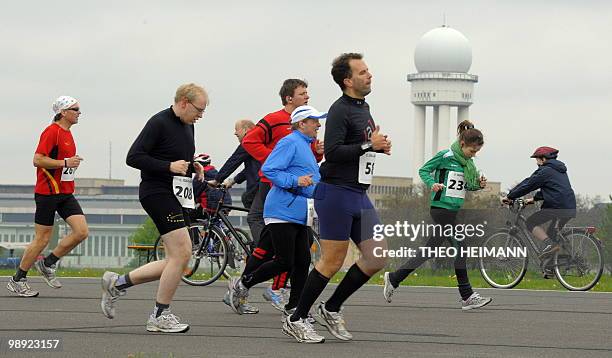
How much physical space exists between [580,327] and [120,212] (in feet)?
569

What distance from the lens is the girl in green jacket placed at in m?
13.6

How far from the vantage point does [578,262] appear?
55.1 feet

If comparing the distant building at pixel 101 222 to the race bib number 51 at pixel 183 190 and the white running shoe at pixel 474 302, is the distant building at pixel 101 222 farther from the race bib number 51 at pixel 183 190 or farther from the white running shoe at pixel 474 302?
the race bib number 51 at pixel 183 190

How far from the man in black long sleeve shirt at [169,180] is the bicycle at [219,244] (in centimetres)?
580

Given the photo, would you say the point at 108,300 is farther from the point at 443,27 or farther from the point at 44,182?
the point at 443,27

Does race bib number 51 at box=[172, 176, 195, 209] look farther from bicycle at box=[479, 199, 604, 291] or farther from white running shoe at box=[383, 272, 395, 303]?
bicycle at box=[479, 199, 604, 291]

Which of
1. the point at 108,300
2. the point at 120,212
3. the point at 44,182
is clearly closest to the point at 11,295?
the point at 44,182

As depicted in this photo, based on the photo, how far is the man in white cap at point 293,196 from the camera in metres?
11.0

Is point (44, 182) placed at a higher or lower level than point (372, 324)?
higher

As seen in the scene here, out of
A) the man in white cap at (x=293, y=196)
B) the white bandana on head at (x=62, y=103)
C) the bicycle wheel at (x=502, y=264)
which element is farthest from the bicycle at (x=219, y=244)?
the man in white cap at (x=293, y=196)

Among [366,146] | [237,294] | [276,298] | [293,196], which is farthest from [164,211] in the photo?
[276,298]

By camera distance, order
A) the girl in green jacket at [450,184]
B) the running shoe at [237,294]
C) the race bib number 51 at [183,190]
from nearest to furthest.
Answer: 1. the race bib number 51 at [183,190]
2. the running shoe at [237,294]
3. the girl in green jacket at [450,184]

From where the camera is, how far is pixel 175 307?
1325 centimetres

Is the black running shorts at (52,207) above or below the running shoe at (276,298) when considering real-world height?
above
